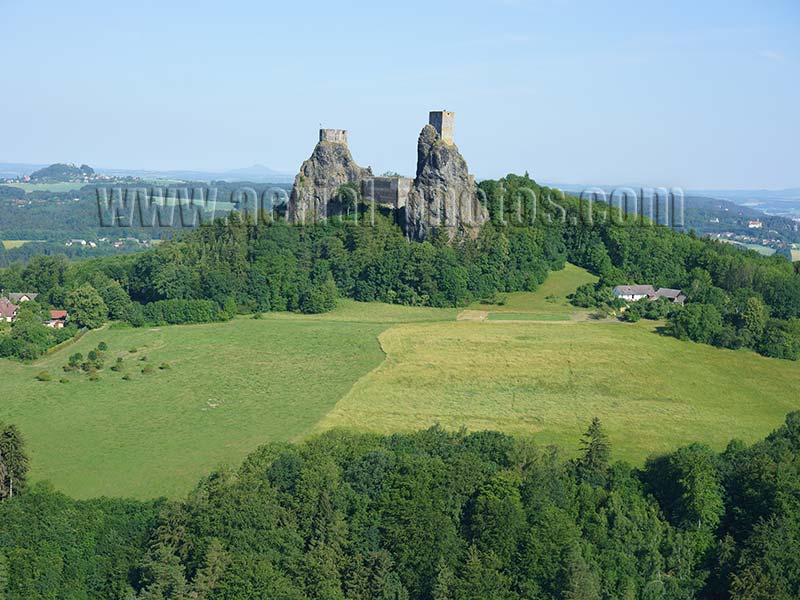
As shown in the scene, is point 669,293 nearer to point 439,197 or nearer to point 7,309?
point 439,197

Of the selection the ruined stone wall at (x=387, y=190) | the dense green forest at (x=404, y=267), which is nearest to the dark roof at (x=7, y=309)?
the dense green forest at (x=404, y=267)

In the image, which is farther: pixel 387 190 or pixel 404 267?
pixel 387 190

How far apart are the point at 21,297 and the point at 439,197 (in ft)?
112

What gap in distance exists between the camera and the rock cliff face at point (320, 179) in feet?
257

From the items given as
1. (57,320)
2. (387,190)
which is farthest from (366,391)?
(387,190)

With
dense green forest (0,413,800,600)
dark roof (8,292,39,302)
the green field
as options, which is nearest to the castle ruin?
the green field

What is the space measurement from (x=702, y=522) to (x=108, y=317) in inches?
1903

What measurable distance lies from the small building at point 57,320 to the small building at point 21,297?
6080mm

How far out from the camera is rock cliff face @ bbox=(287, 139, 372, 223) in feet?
257

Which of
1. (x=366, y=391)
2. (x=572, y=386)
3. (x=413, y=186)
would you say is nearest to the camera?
(x=366, y=391)

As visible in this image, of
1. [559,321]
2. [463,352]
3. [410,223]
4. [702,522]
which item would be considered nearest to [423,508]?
[702,522]

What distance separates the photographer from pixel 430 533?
2816 centimetres

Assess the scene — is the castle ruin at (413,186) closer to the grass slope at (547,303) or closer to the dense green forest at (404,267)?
the dense green forest at (404,267)

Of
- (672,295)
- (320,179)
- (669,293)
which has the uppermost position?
(320,179)
